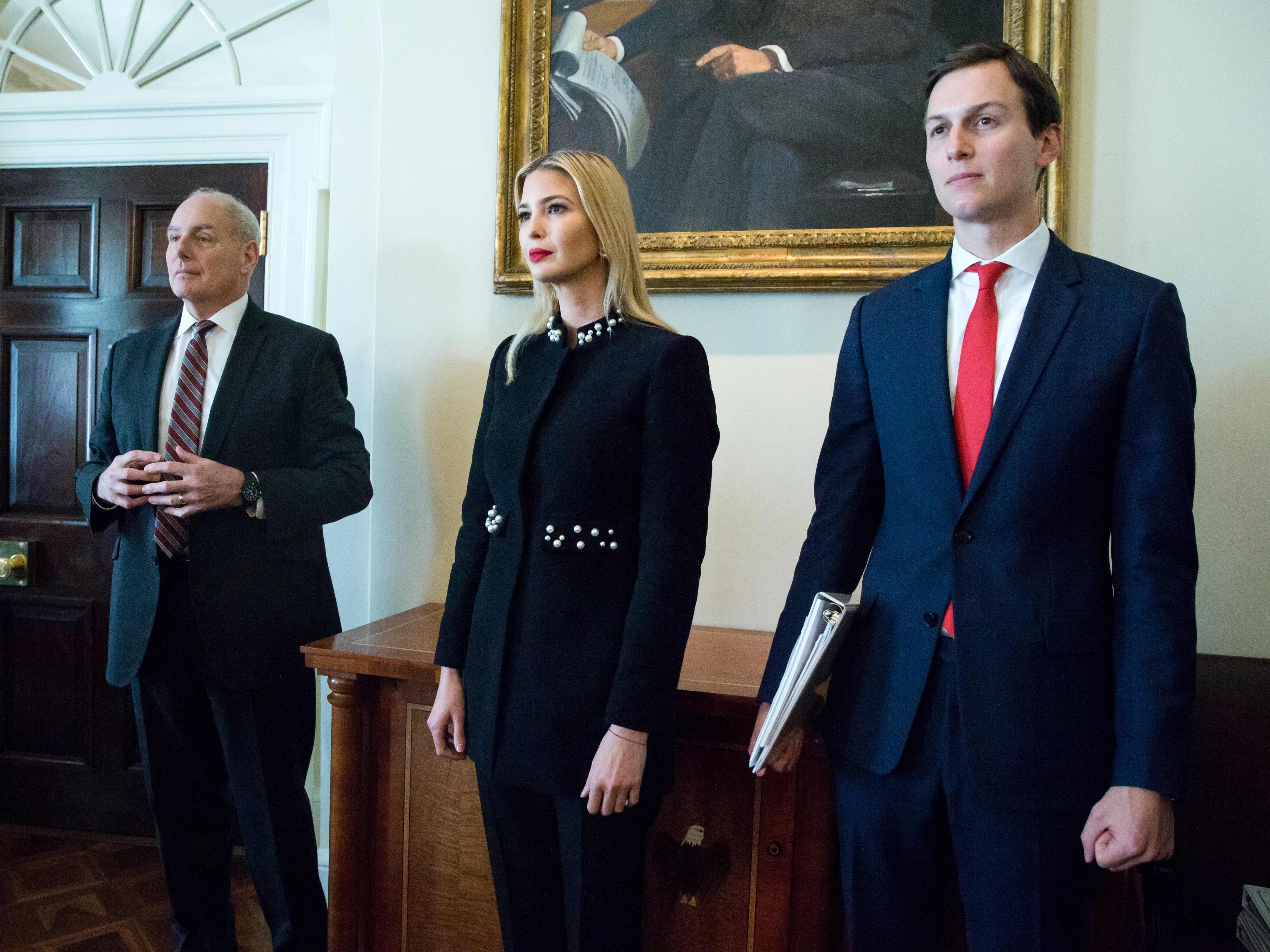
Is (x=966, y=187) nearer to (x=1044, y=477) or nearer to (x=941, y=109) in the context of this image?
(x=941, y=109)

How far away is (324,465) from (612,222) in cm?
98

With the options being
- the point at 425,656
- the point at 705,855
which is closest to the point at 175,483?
the point at 425,656

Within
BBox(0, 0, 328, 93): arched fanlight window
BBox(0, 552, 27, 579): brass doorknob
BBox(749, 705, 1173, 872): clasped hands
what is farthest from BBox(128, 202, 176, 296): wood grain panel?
BBox(749, 705, 1173, 872): clasped hands

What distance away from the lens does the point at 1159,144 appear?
6.40 ft

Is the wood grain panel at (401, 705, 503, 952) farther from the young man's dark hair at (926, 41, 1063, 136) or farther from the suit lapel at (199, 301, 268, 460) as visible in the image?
the young man's dark hair at (926, 41, 1063, 136)

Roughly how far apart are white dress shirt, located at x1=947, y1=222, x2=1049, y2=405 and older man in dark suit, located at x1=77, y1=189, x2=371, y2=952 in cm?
135

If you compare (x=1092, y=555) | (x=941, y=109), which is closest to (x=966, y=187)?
(x=941, y=109)

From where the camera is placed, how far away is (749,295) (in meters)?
2.17

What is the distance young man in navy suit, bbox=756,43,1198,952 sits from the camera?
102 cm

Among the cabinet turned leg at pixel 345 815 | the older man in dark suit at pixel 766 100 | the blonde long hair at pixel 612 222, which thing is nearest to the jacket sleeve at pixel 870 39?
the older man in dark suit at pixel 766 100

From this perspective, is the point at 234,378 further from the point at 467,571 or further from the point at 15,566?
the point at 15,566

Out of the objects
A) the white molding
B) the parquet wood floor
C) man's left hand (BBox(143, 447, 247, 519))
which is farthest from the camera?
the white molding

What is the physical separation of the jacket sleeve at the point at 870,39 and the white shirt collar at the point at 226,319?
1428 mm

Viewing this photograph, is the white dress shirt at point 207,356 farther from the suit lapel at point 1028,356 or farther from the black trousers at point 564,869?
the suit lapel at point 1028,356
